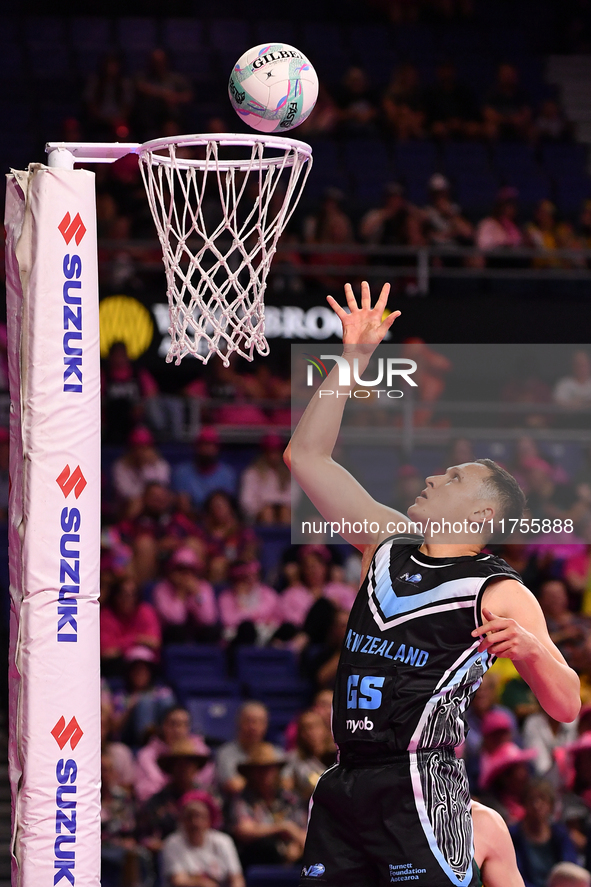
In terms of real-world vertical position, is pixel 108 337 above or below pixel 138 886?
above

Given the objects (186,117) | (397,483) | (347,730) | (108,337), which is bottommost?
(347,730)

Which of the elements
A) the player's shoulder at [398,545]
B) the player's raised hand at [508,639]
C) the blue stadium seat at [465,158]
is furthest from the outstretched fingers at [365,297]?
the blue stadium seat at [465,158]

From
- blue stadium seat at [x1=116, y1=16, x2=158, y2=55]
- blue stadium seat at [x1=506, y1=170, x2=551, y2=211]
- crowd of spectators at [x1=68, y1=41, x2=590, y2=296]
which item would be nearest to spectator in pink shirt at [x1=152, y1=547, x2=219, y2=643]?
crowd of spectators at [x1=68, y1=41, x2=590, y2=296]

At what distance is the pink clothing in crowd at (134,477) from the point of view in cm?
1027

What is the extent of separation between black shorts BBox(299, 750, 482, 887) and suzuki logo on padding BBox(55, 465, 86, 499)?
1359 mm

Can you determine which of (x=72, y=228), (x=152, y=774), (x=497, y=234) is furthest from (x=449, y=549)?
(x=497, y=234)

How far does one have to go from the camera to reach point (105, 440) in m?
10.7

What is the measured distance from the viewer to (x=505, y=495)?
4.54 meters

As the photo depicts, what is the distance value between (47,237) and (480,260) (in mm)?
8627

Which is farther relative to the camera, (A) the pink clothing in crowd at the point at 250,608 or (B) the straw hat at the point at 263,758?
(A) the pink clothing in crowd at the point at 250,608

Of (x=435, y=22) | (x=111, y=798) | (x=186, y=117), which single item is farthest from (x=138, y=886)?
(x=435, y=22)

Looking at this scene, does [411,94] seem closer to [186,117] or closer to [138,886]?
[186,117]

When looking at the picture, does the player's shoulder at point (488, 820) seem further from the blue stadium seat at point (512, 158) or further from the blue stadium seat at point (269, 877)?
the blue stadium seat at point (512, 158)

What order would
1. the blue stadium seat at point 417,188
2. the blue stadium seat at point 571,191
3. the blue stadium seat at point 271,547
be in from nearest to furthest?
1. the blue stadium seat at point 271,547
2. the blue stadium seat at point 417,188
3. the blue stadium seat at point 571,191
